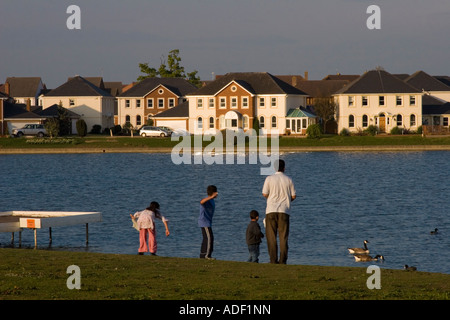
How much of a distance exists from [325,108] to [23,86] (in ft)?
267

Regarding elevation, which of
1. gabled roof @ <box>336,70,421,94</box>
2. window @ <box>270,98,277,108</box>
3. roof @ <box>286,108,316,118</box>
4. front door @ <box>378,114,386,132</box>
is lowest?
front door @ <box>378,114,386,132</box>

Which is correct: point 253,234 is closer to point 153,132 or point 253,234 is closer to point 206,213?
point 206,213

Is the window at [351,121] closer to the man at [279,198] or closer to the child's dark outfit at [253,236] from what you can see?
the child's dark outfit at [253,236]

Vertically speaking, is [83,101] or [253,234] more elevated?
[83,101]

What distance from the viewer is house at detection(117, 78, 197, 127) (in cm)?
11831

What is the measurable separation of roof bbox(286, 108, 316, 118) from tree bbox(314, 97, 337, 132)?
16.0 feet

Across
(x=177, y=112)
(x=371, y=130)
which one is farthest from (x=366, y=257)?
(x=177, y=112)

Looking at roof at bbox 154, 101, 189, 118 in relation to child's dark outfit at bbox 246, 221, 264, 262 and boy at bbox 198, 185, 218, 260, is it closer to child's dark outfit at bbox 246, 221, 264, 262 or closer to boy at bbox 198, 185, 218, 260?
boy at bbox 198, 185, 218, 260

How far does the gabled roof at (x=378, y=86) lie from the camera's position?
10631cm

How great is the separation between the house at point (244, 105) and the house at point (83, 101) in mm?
17418

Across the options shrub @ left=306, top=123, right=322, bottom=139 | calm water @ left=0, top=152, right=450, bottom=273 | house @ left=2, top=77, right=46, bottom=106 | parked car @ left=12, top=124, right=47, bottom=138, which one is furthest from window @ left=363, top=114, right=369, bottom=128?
house @ left=2, top=77, right=46, bottom=106

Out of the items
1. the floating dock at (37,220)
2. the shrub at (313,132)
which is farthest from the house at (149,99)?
the floating dock at (37,220)

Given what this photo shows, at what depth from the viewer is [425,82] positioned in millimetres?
129000

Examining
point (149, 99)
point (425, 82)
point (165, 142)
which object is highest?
point (425, 82)
